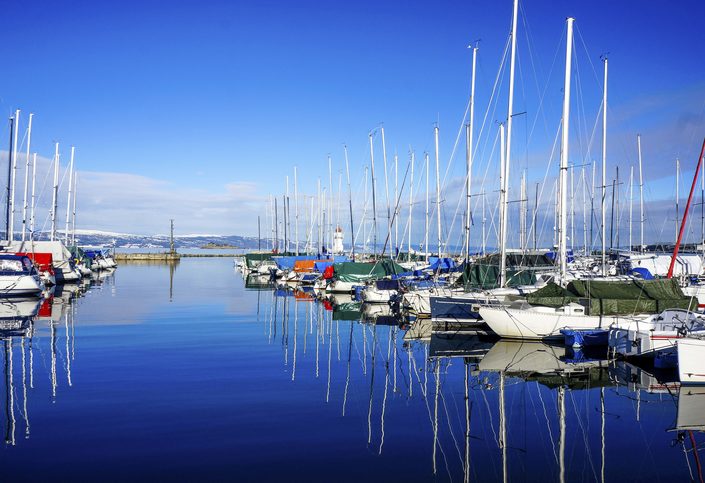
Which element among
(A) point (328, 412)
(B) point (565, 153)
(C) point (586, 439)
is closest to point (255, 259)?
(B) point (565, 153)

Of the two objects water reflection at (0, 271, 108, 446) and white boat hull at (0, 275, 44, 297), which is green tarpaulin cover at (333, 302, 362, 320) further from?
white boat hull at (0, 275, 44, 297)

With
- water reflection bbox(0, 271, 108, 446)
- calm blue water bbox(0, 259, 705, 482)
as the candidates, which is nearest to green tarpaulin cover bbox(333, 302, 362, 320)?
calm blue water bbox(0, 259, 705, 482)

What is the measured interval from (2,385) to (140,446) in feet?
23.6

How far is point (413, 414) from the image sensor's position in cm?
1545

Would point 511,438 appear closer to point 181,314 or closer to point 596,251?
point 181,314

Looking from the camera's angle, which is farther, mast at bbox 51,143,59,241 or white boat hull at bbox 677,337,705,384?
mast at bbox 51,143,59,241

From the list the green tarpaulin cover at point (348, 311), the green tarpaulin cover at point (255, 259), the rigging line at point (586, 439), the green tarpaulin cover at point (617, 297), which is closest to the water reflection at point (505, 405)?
the rigging line at point (586, 439)

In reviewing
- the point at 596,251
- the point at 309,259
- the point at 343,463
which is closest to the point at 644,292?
the point at 343,463

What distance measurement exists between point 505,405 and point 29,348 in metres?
17.0

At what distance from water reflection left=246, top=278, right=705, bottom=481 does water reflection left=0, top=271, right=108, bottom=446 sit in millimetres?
6963

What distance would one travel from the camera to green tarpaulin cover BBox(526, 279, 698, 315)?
26297 mm

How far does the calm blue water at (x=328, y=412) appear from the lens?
1155 cm

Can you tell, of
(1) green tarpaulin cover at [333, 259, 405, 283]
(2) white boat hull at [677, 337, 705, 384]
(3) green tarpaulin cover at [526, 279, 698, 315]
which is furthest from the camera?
(1) green tarpaulin cover at [333, 259, 405, 283]

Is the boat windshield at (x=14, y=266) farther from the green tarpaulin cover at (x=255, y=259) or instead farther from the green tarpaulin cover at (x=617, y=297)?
the green tarpaulin cover at (x=255, y=259)
